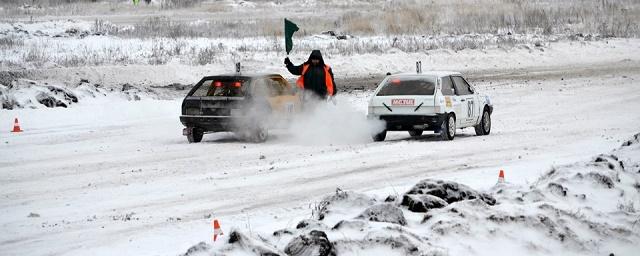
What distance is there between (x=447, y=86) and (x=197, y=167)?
20.2ft

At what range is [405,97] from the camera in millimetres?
21125

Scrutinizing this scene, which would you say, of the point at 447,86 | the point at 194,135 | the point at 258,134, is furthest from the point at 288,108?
the point at 447,86

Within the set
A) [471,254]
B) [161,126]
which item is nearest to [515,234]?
[471,254]

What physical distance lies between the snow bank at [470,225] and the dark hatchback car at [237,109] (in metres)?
8.68

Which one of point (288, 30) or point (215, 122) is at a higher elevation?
point (288, 30)

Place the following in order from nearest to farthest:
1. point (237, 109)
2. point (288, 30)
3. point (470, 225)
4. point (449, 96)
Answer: point (470, 225)
point (237, 109)
point (449, 96)
point (288, 30)

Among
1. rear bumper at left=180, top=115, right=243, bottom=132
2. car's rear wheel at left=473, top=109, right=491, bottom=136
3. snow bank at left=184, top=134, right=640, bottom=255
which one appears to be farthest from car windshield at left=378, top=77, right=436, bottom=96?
snow bank at left=184, top=134, right=640, bottom=255

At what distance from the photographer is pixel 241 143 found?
2177 cm

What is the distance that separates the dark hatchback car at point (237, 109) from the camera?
70.0 feet

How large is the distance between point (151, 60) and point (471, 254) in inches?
1139

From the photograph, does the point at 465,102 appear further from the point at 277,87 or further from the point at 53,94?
the point at 53,94

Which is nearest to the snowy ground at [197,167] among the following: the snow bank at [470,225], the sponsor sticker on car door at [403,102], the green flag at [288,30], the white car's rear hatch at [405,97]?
the snow bank at [470,225]

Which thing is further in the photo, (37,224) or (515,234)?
(37,224)

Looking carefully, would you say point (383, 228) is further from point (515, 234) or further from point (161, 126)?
point (161, 126)
